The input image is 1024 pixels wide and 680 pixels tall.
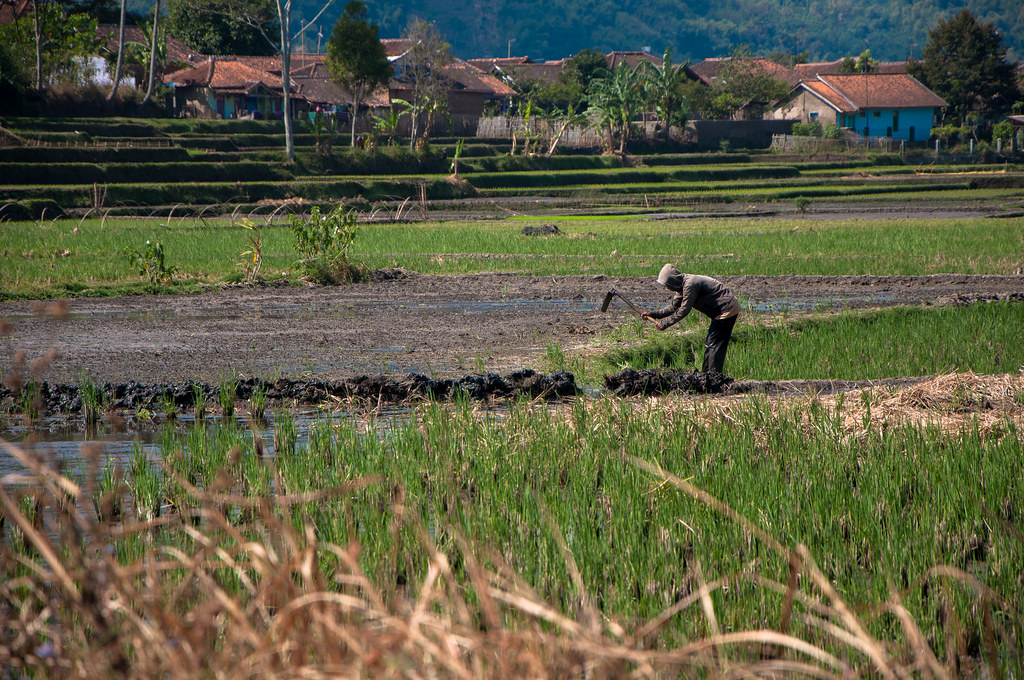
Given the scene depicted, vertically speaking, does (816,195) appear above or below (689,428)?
above

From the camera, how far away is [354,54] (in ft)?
131

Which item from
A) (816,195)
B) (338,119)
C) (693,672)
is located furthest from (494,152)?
(693,672)

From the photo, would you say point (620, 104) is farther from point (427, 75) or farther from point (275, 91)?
point (275, 91)

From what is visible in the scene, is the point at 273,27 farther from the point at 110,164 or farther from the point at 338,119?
the point at 110,164

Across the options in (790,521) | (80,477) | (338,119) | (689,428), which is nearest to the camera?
(790,521)

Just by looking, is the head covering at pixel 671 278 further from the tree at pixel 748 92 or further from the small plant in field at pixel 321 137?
the tree at pixel 748 92

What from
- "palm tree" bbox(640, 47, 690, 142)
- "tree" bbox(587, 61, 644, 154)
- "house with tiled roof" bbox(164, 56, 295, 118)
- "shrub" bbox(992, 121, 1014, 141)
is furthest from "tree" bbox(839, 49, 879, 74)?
"house with tiled roof" bbox(164, 56, 295, 118)

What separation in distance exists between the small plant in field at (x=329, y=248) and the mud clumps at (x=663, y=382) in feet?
26.7

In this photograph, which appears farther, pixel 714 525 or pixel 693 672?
pixel 714 525

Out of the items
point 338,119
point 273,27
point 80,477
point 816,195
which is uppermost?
point 273,27

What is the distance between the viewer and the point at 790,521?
3932mm

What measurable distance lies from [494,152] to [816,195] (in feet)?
49.8

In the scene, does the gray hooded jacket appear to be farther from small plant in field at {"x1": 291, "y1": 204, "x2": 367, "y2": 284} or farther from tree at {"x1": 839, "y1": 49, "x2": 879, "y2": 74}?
tree at {"x1": 839, "y1": 49, "x2": 879, "y2": 74}

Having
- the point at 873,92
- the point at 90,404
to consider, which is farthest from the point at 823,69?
the point at 90,404
